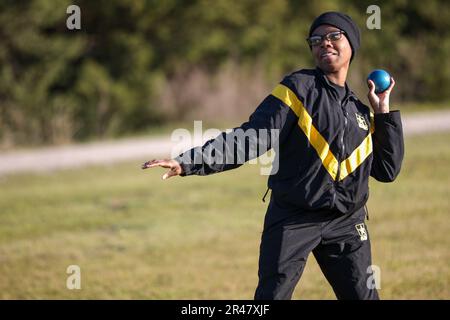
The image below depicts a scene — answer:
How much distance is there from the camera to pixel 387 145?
4496mm

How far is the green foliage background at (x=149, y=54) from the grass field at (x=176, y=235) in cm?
680

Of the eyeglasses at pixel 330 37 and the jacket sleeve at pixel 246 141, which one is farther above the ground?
the eyeglasses at pixel 330 37

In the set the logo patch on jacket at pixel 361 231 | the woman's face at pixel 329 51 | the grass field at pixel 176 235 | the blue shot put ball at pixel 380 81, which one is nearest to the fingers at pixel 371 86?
the blue shot put ball at pixel 380 81

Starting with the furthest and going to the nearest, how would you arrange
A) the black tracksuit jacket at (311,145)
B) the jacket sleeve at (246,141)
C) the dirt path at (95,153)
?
1. the dirt path at (95,153)
2. the black tracksuit jacket at (311,145)
3. the jacket sleeve at (246,141)

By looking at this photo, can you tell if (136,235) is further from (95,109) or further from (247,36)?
(247,36)

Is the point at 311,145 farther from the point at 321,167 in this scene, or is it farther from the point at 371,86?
the point at 371,86

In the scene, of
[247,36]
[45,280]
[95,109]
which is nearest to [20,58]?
[95,109]

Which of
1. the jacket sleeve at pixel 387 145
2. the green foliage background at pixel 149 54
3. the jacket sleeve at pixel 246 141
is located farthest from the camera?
the green foliage background at pixel 149 54

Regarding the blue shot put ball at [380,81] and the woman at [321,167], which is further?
the blue shot put ball at [380,81]

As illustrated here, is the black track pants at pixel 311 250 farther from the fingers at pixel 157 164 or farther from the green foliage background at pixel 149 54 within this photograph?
the green foliage background at pixel 149 54

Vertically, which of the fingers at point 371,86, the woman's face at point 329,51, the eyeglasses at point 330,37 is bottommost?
the fingers at point 371,86

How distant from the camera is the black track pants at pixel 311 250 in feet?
13.9

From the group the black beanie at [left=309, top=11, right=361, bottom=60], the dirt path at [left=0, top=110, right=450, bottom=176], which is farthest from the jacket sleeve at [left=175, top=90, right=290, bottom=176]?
the dirt path at [left=0, top=110, right=450, bottom=176]
